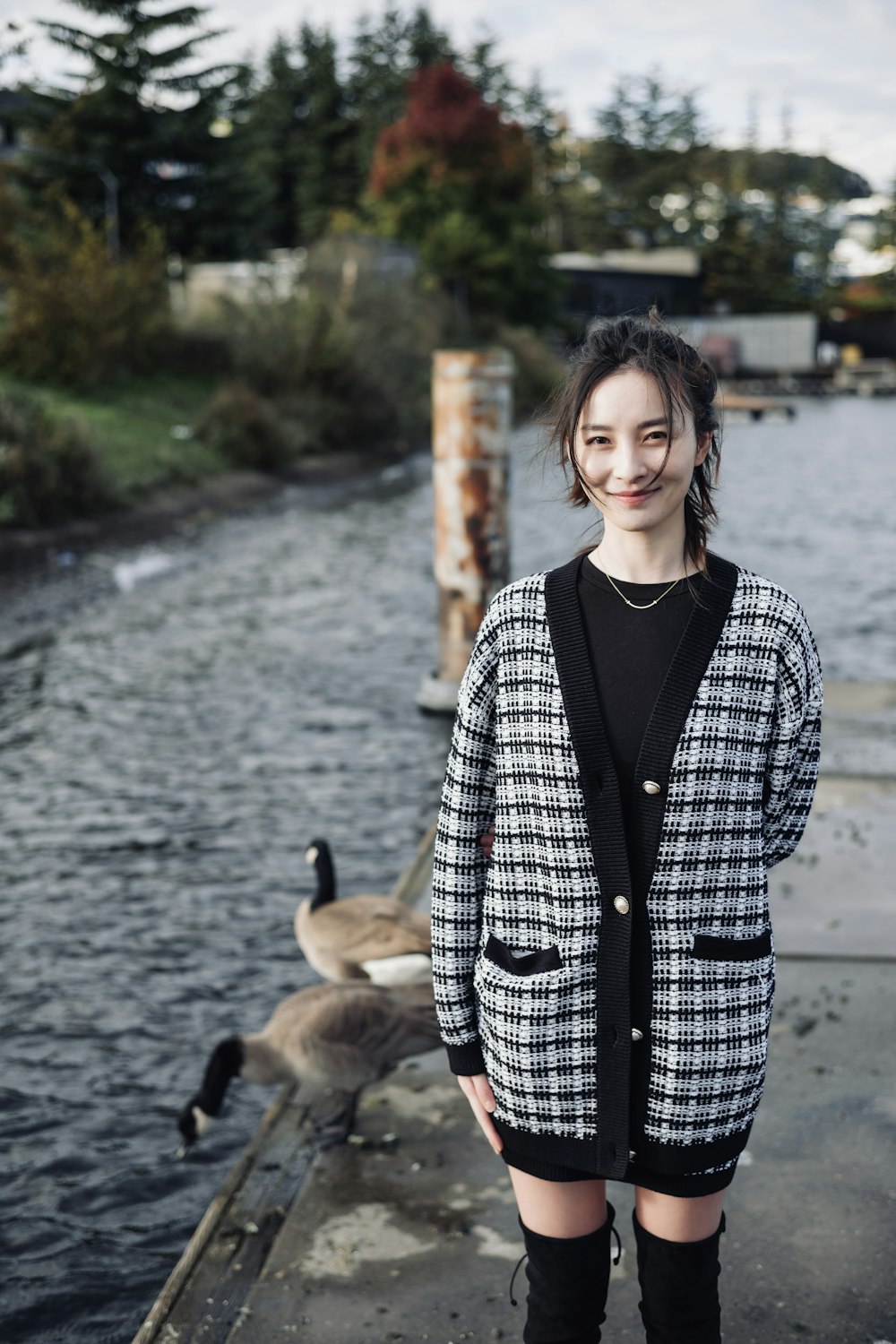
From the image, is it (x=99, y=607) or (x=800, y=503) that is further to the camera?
(x=800, y=503)

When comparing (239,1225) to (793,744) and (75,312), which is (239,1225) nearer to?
(793,744)

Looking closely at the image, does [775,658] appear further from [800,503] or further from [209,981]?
[800,503]

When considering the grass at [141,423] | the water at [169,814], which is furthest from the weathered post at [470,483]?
the grass at [141,423]

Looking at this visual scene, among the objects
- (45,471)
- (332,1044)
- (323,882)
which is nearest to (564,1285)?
(332,1044)

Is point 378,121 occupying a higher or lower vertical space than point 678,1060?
higher

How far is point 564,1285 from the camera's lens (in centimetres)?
240

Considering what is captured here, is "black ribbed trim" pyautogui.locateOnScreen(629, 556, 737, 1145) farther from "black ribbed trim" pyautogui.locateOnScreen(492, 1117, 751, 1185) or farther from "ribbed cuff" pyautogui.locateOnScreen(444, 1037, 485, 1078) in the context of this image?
"ribbed cuff" pyautogui.locateOnScreen(444, 1037, 485, 1078)

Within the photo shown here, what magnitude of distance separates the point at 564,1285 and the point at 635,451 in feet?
4.67

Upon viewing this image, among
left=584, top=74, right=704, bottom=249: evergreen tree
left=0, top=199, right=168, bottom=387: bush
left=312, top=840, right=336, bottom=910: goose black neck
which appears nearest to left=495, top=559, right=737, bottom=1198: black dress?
left=312, top=840, right=336, bottom=910: goose black neck

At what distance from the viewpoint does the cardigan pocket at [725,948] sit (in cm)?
225

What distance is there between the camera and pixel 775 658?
89.0 inches

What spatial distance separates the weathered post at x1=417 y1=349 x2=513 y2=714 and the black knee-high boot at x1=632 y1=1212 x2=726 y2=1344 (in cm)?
671

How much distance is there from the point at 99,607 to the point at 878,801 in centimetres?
988

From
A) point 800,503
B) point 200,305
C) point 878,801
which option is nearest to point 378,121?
point 200,305
